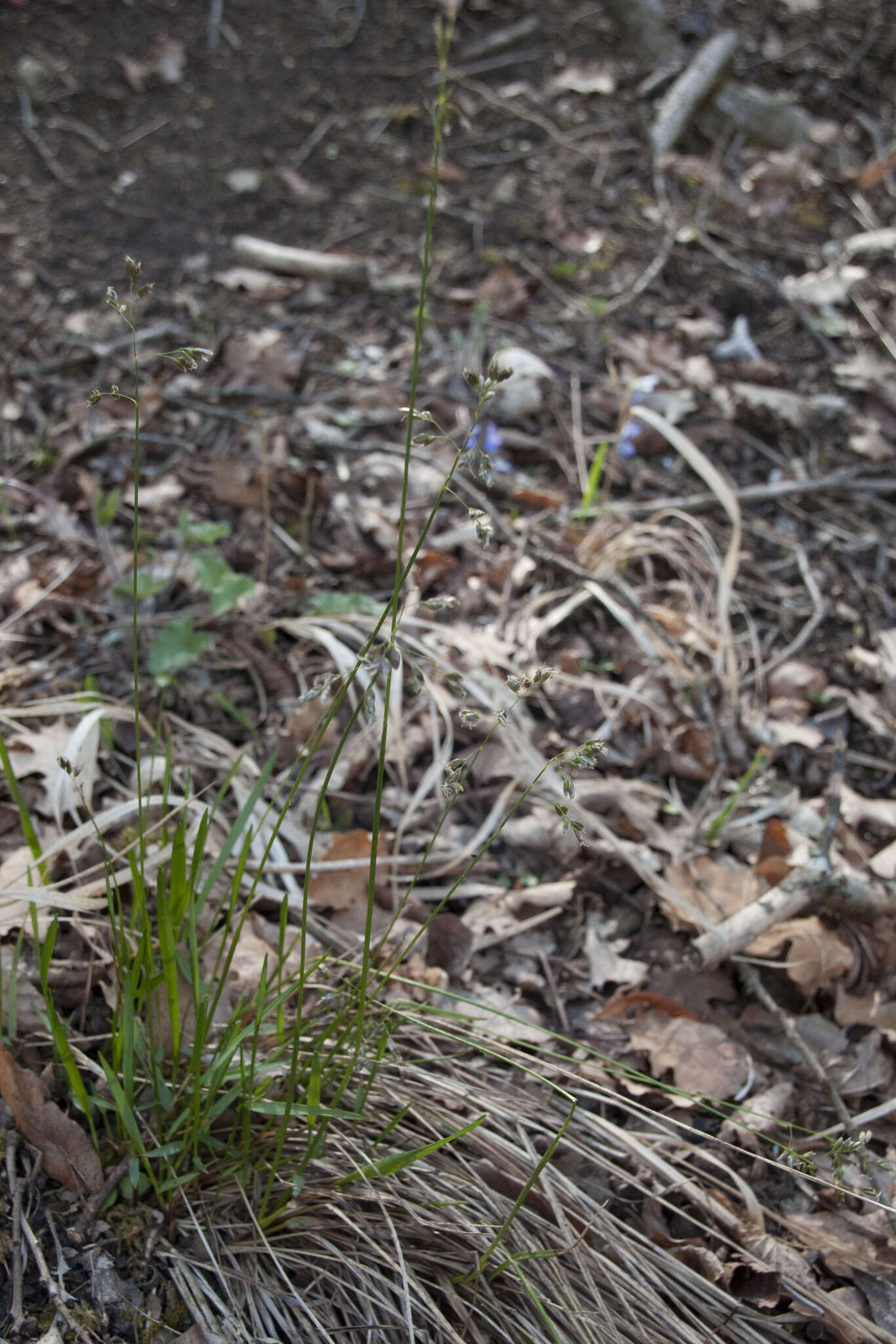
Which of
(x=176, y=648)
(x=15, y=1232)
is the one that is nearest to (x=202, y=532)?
(x=176, y=648)

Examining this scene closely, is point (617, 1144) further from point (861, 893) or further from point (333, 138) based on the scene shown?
point (333, 138)

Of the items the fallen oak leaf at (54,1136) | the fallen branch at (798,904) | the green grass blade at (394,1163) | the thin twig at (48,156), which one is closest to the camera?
the green grass blade at (394,1163)

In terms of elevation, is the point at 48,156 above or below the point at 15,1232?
above

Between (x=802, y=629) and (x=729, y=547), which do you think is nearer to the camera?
(x=802, y=629)

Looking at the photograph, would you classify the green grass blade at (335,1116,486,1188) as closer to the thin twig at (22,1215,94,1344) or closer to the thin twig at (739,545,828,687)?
the thin twig at (22,1215,94,1344)

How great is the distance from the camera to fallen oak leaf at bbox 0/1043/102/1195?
1.36 m

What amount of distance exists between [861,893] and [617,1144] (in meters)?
0.73

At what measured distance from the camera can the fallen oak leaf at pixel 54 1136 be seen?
1363 mm

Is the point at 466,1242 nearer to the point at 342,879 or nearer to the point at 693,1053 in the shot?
the point at 693,1053

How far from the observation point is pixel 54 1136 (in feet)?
4.50

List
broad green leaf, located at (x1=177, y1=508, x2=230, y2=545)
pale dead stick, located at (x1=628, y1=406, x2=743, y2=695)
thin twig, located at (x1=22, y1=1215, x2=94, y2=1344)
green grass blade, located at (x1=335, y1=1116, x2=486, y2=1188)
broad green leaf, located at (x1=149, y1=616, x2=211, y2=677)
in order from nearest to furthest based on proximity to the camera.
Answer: green grass blade, located at (x1=335, y1=1116, x2=486, y2=1188), thin twig, located at (x1=22, y1=1215, x2=94, y2=1344), broad green leaf, located at (x1=149, y1=616, x2=211, y2=677), broad green leaf, located at (x1=177, y1=508, x2=230, y2=545), pale dead stick, located at (x1=628, y1=406, x2=743, y2=695)

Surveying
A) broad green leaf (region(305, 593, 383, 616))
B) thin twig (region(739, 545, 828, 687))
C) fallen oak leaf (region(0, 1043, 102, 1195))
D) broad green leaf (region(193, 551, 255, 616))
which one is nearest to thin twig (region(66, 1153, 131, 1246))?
fallen oak leaf (region(0, 1043, 102, 1195))

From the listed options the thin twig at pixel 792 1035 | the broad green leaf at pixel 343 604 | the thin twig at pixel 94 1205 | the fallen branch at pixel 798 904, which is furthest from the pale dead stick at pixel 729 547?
the thin twig at pixel 94 1205

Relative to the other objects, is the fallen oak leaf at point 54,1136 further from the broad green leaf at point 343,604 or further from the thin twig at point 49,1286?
the broad green leaf at point 343,604
